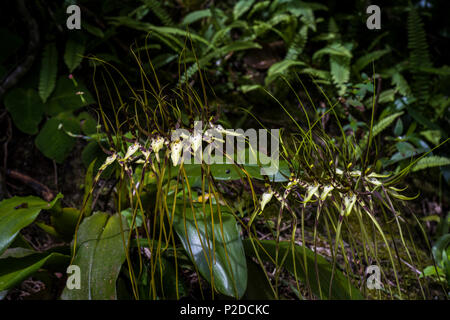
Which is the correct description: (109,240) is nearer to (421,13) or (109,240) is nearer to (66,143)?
(66,143)

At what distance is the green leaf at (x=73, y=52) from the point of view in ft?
6.12

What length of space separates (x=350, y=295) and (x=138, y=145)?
32.6 inches

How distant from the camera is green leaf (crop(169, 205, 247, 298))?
942 millimetres

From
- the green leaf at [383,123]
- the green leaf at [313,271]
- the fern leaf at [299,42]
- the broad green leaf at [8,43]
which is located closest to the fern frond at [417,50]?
the green leaf at [383,123]

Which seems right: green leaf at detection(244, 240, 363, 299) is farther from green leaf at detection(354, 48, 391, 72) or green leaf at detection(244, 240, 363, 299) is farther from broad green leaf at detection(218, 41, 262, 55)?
green leaf at detection(354, 48, 391, 72)

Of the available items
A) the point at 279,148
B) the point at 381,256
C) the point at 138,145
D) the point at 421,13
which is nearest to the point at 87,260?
the point at 138,145

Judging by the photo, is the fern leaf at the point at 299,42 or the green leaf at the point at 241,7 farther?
the green leaf at the point at 241,7

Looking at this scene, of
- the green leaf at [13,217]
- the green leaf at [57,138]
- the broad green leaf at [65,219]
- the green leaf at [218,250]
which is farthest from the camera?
the green leaf at [57,138]

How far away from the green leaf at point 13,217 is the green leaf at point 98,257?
17 centimetres

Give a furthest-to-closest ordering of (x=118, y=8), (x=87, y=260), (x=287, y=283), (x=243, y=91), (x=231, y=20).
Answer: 1. (x=231, y=20)
2. (x=118, y=8)
3. (x=243, y=91)
4. (x=287, y=283)
5. (x=87, y=260)

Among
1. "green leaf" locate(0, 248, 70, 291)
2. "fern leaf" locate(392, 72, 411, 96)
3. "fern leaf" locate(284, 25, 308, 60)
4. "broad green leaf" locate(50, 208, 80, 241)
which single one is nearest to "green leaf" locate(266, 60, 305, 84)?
"fern leaf" locate(284, 25, 308, 60)

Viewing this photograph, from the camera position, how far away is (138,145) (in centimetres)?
100

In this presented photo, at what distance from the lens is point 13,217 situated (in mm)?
1105

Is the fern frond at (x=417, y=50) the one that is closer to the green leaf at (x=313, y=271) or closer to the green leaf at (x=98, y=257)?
the green leaf at (x=313, y=271)
